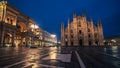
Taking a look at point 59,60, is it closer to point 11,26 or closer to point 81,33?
point 11,26

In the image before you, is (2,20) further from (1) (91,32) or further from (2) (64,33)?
(1) (91,32)

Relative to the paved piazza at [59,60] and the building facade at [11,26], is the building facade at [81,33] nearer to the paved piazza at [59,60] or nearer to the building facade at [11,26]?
the building facade at [11,26]

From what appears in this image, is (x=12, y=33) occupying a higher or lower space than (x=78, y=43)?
higher

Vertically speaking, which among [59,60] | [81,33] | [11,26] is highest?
[11,26]


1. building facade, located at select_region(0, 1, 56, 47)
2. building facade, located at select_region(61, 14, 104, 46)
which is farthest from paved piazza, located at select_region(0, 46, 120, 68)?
building facade, located at select_region(61, 14, 104, 46)

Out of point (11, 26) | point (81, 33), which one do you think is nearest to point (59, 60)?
point (11, 26)

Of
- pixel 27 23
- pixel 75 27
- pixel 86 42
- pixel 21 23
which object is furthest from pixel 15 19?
pixel 86 42

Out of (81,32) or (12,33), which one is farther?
(81,32)

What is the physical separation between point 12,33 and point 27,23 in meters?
16.4

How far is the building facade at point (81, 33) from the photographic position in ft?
217

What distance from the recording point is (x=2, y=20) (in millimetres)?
38531

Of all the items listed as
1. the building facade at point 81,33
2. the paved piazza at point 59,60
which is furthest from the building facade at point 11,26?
the paved piazza at point 59,60

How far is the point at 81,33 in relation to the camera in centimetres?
6950

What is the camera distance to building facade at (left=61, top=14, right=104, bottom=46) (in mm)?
66000
